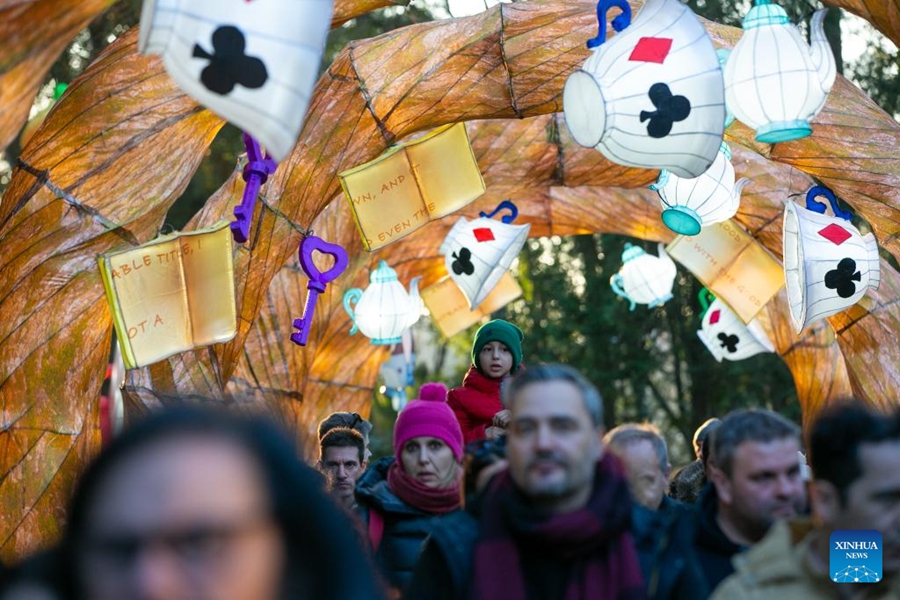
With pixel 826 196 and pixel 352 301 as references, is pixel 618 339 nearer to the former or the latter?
pixel 352 301

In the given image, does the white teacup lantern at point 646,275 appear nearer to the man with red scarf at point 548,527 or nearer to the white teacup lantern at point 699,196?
the white teacup lantern at point 699,196

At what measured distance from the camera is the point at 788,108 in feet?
19.7

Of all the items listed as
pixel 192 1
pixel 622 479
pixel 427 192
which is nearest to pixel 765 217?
pixel 427 192

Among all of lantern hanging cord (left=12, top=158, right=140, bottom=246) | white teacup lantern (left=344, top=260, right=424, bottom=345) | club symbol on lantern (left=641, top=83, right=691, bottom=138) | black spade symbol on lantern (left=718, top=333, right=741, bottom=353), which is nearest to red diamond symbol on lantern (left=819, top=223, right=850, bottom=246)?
club symbol on lantern (left=641, top=83, right=691, bottom=138)

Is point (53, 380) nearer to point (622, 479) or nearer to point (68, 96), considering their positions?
point (68, 96)

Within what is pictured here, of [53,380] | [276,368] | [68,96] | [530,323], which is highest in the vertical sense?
[68,96]

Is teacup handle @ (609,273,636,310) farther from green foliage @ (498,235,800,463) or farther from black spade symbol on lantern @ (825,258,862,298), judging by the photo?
green foliage @ (498,235,800,463)

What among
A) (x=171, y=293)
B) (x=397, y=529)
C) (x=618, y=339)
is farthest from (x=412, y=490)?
(x=618, y=339)

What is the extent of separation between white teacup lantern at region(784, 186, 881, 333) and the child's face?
7.37 ft

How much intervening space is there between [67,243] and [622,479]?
4.35 m

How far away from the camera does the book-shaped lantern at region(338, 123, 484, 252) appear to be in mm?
7949

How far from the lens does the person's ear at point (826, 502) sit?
8.61 ft

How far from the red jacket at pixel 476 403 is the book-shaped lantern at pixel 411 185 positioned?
1394 millimetres

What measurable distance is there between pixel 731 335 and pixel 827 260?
300cm
